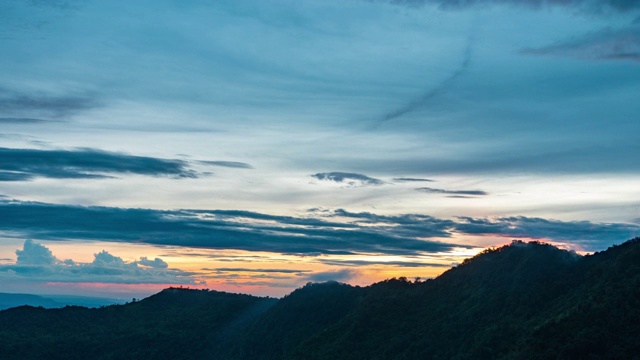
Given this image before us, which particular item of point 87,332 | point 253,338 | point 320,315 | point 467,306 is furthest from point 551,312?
point 87,332

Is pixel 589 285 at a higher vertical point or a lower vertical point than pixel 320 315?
higher

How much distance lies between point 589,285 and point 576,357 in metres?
20.0

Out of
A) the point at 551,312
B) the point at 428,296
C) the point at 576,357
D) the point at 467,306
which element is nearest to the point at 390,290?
the point at 428,296

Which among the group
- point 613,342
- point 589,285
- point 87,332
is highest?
point 589,285

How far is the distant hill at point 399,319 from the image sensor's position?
212 ft

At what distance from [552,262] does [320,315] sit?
153 feet

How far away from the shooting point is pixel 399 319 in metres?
99.9

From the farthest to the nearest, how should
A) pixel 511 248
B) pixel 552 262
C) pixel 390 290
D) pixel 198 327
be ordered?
pixel 198 327 → pixel 390 290 → pixel 511 248 → pixel 552 262

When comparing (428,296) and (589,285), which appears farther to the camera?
(428,296)

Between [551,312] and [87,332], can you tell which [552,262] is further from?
[87,332]

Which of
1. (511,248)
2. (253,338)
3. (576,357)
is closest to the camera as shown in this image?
(576,357)

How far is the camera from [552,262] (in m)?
91.9

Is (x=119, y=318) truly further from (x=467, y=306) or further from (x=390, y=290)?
(x=467, y=306)

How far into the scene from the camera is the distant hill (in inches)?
2549
